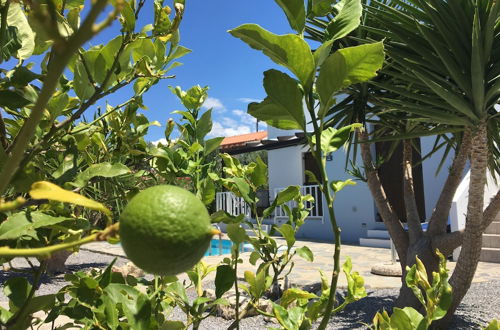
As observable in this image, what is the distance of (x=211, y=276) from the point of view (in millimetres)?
5586

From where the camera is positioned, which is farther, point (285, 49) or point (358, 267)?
point (358, 267)

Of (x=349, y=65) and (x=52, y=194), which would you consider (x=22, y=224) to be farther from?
(x=349, y=65)

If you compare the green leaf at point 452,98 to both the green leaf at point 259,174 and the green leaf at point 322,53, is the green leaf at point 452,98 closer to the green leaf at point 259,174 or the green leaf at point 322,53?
the green leaf at point 259,174

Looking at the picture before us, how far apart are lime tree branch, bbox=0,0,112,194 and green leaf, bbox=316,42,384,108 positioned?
1.13ft

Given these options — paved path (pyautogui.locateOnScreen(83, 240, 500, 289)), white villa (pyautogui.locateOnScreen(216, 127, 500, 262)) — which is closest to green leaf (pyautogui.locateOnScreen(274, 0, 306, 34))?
paved path (pyautogui.locateOnScreen(83, 240, 500, 289))

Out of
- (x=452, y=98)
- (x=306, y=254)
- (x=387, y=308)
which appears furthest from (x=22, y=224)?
(x=387, y=308)

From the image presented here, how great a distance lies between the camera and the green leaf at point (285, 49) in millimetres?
479

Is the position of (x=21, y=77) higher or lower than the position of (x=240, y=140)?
lower

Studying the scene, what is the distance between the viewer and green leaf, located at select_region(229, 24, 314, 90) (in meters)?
0.48

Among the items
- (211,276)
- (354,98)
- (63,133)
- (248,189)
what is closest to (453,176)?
(354,98)

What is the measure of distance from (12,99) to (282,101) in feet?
1.48

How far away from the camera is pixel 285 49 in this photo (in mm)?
485

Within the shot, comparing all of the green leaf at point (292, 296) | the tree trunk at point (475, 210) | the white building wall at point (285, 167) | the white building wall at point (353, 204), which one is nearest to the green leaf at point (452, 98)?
the tree trunk at point (475, 210)

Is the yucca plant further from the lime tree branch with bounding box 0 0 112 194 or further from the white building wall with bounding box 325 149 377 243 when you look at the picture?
the white building wall with bounding box 325 149 377 243
